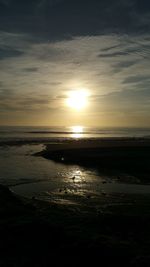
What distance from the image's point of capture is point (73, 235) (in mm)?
10930

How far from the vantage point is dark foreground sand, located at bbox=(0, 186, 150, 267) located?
9.30m

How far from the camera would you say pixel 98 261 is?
9148 mm

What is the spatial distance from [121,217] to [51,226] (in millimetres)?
3477

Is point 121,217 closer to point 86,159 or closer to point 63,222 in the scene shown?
point 63,222

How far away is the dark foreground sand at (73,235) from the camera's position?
9305 millimetres

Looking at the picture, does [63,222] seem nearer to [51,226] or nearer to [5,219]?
[51,226]

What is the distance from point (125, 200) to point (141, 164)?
609 inches

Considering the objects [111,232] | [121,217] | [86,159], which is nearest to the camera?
[111,232]

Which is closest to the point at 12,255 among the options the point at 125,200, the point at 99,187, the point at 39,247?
the point at 39,247

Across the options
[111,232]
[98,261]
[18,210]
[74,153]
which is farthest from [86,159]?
[98,261]

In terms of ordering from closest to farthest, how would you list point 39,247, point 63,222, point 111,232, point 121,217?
point 39,247
point 111,232
point 63,222
point 121,217

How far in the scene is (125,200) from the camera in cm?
1778

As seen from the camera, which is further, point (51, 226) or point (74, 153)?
point (74, 153)

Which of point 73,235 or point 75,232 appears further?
point 75,232
